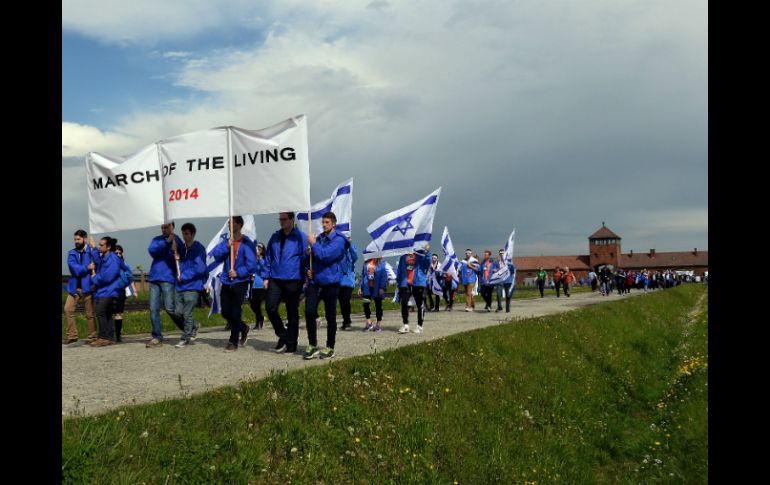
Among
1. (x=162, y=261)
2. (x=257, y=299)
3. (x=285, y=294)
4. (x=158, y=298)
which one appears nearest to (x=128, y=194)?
(x=162, y=261)

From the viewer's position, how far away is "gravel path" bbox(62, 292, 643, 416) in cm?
730

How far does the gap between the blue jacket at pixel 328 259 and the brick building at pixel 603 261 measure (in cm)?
14805

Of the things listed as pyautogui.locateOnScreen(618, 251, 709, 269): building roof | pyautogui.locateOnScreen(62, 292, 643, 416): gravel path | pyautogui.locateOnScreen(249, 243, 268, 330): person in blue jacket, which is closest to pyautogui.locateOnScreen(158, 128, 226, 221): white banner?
pyautogui.locateOnScreen(62, 292, 643, 416): gravel path

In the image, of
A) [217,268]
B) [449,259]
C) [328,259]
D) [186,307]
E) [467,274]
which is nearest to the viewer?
[328,259]

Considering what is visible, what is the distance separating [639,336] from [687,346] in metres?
1.57

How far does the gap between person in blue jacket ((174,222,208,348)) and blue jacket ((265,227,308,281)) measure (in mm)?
1906

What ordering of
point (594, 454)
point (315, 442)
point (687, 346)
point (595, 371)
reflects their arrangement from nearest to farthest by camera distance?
point (315, 442)
point (594, 454)
point (595, 371)
point (687, 346)

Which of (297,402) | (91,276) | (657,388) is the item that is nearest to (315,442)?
(297,402)

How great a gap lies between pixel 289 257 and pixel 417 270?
540 cm

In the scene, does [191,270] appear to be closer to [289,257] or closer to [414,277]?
[289,257]

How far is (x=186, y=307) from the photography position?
11.8 meters

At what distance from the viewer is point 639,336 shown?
21.1m
